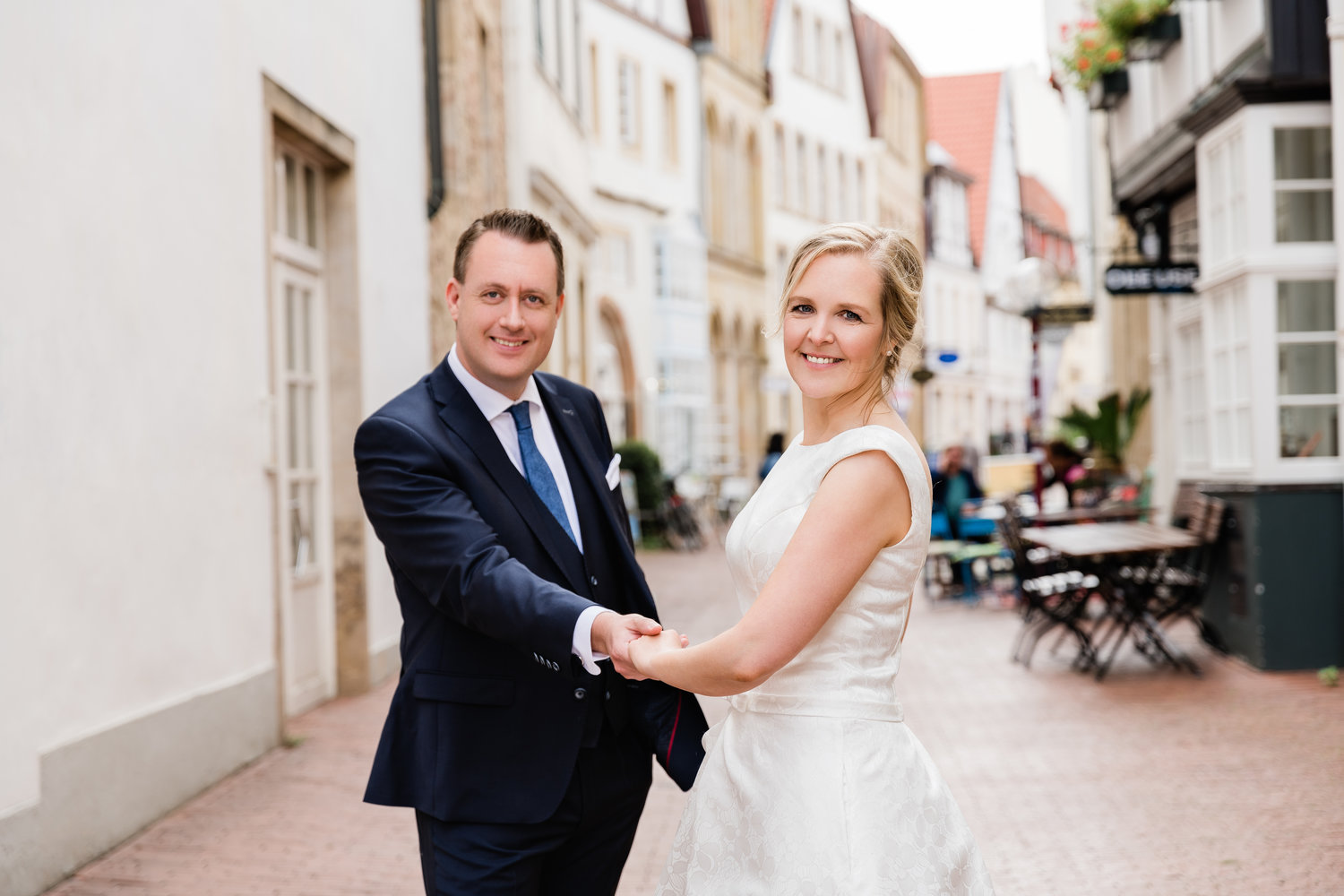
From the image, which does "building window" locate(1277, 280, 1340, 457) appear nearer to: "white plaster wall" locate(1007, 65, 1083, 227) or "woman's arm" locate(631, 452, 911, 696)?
"woman's arm" locate(631, 452, 911, 696)

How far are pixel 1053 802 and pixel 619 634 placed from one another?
3.96 meters

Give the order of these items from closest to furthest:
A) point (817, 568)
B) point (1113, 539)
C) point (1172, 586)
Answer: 1. point (817, 568)
2. point (1172, 586)
3. point (1113, 539)

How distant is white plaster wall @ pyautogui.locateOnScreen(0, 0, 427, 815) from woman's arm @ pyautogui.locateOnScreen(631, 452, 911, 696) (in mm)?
2991

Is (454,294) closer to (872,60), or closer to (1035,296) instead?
(1035,296)

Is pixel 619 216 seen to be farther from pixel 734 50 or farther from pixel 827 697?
pixel 827 697

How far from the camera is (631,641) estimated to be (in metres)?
2.58

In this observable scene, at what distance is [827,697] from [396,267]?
299 inches

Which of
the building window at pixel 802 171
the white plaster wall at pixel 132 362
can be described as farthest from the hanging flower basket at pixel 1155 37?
the building window at pixel 802 171

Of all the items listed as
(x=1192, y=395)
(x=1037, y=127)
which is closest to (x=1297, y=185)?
(x=1192, y=395)

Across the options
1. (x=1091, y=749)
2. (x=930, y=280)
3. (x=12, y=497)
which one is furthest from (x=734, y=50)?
(x=12, y=497)

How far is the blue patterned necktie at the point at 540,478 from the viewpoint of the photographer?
9.36 feet

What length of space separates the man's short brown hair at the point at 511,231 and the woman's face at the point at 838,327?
23.3 inches

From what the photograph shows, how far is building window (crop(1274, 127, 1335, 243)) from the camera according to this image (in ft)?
29.8

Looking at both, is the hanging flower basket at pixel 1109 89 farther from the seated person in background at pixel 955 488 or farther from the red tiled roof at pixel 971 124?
the red tiled roof at pixel 971 124
